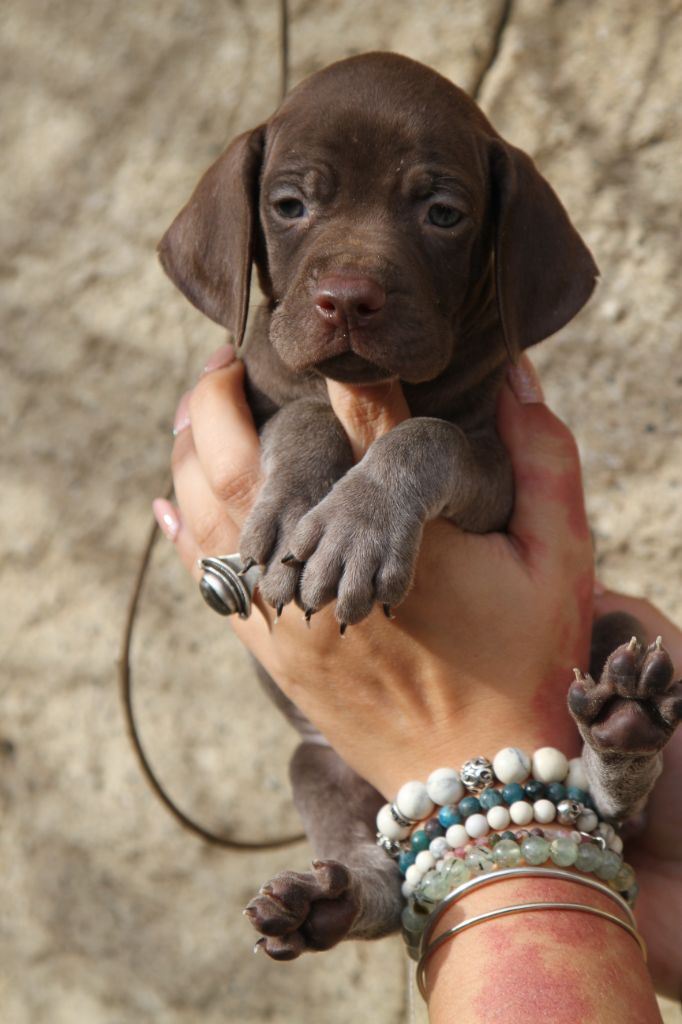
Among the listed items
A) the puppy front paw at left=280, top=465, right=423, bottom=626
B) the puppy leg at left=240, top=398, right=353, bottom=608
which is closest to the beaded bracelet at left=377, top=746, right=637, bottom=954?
the puppy front paw at left=280, top=465, right=423, bottom=626

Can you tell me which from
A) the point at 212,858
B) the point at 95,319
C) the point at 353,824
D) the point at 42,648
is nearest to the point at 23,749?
the point at 42,648

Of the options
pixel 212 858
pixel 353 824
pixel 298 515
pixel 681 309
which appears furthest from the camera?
pixel 212 858

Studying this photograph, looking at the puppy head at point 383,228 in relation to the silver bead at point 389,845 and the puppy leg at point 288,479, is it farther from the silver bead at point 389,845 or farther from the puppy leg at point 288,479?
the silver bead at point 389,845

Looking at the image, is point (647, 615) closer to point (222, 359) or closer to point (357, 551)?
point (357, 551)

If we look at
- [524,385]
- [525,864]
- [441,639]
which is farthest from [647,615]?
[525,864]

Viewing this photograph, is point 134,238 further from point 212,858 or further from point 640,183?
point 212,858

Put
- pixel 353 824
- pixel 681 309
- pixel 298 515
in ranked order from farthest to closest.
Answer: pixel 681 309
pixel 353 824
pixel 298 515

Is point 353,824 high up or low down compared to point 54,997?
up
